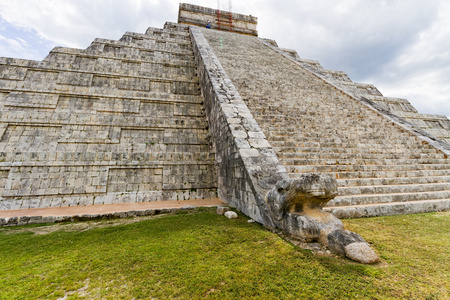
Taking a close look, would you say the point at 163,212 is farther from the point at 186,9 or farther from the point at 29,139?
the point at 186,9

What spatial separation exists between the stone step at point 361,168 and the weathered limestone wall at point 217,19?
19776 millimetres

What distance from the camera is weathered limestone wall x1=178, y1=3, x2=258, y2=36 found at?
751 inches

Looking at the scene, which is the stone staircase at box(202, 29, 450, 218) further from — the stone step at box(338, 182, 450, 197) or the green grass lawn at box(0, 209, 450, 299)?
the green grass lawn at box(0, 209, 450, 299)

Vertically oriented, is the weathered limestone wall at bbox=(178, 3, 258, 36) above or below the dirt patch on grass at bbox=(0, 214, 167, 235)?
above

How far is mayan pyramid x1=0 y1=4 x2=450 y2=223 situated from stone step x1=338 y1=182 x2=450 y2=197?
26 mm

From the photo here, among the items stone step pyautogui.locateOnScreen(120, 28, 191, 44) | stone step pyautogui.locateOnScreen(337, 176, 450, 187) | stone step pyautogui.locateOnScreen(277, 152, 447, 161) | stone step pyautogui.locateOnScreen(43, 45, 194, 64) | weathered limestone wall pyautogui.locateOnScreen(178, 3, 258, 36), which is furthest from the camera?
weathered limestone wall pyautogui.locateOnScreen(178, 3, 258, 36)

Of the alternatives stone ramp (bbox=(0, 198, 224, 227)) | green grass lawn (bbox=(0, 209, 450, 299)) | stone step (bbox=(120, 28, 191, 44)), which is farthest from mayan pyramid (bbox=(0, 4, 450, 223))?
stone step (bbox=(120, 28, 191, 44))

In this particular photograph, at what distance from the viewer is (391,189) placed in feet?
15.1

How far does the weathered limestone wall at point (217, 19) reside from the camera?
19078mm

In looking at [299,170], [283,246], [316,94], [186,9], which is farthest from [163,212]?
[186,9]

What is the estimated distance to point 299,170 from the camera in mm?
4852

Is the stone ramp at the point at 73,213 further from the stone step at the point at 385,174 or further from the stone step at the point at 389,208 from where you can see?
the stone step at the point at 385,174

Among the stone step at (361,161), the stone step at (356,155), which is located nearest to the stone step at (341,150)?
the stone step at (356,155)

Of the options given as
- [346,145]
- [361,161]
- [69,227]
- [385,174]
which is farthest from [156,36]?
[385,174]
